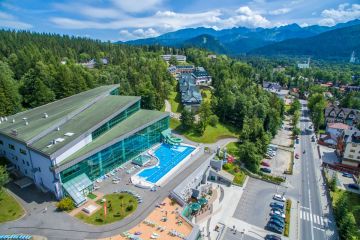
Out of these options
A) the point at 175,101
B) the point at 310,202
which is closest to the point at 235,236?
the point at 310,202

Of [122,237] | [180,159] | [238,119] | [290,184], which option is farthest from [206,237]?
[238,119]

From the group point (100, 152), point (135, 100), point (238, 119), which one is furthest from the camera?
point (238, 119)

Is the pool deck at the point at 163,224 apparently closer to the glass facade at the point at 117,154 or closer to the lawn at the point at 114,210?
the lawn at the point at 114,210

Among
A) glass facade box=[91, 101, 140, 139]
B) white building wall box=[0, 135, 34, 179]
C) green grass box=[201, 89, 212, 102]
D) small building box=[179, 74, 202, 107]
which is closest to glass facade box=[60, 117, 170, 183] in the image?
glass facade box=[91, 101, 140, 139]

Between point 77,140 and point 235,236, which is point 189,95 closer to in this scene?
point 77,140

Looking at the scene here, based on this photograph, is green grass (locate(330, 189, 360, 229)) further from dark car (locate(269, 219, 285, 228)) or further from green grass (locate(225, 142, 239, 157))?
green grass (locate(225, 142, 239, 157))

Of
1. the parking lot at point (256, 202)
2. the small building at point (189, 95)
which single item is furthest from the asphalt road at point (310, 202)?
the small building at point (189, 95)

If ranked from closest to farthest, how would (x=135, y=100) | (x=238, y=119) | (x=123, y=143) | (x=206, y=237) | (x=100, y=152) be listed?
1. (x=206, y=237)
2. (x=100, y=152)
3. (x=123, y=143)
4. (x=135, y=100)
5. (x=238, y=119)

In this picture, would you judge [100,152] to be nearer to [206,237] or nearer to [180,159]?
[180,159]
